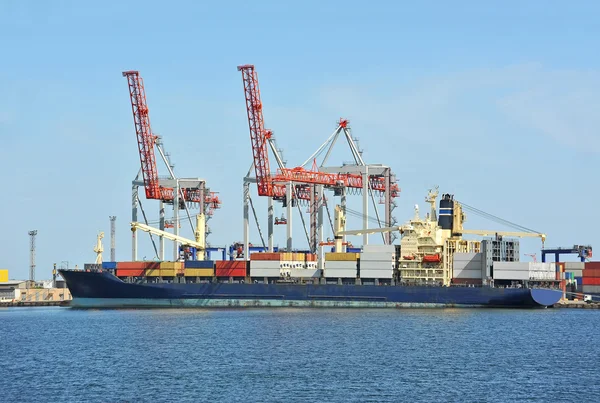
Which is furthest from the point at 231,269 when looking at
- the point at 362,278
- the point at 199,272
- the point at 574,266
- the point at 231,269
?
the point at 574,266

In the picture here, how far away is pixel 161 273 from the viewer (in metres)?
101

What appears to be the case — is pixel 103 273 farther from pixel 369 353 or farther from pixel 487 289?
pixel 369 353

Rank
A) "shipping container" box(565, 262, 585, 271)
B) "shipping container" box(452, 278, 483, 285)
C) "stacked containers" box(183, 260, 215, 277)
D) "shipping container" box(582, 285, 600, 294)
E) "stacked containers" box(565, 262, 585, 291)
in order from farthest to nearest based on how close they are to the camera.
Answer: "shipping container" box(565, 262, 585, 271)
"stacked containers" box(565, 262, 585, 291)
"shipping container" box(582, 285, 600, 294)
"stacked containers" box(183, 260, 215, 277)
"shipping container" box(452, 278, 483, 285)

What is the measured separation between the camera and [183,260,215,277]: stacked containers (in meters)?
100

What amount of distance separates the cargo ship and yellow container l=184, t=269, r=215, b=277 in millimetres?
106

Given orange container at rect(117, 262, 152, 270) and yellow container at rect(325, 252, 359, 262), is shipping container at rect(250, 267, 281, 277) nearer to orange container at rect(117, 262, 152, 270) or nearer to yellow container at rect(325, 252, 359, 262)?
yellow container at rect(325, 252, 359, 262)

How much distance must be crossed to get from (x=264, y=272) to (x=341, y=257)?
838 cm

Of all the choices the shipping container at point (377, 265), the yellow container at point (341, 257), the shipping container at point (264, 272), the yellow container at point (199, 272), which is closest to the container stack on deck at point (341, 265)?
the yellow container at point (341, 257)

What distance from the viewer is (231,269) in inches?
3932

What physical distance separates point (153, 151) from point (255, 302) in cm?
2464

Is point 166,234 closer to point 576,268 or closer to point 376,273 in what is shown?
point 376,273

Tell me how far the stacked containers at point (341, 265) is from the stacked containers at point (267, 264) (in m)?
5.26

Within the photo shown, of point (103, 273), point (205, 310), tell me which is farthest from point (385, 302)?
point (103, 273)

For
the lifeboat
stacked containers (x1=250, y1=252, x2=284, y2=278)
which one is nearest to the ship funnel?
the lifeboat
